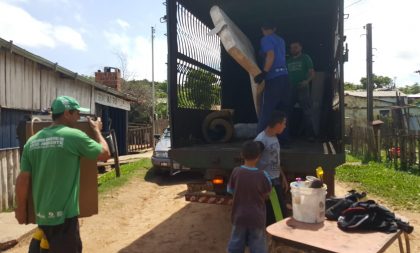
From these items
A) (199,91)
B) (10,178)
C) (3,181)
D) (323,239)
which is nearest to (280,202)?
(323,239)

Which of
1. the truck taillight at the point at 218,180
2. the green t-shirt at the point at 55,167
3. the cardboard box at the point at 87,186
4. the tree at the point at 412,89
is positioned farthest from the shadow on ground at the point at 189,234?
the tree at the point at 412,89

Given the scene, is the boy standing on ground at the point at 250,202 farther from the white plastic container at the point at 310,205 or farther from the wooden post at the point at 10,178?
the wooden post at the point at 10,178

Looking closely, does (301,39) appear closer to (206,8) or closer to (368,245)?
(206,8)

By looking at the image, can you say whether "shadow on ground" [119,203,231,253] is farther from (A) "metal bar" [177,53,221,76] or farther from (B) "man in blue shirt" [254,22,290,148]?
(A) "metal bar" [177,53,221,76]

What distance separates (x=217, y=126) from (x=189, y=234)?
5.30 ft

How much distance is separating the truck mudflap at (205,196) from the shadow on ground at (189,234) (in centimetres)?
59

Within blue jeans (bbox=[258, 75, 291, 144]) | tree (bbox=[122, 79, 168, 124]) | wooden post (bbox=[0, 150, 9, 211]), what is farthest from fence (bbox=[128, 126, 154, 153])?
blue jeans (bbox=[258, 75, 291, 144])

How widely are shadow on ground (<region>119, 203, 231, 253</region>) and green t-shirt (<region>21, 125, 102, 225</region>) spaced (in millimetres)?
2155

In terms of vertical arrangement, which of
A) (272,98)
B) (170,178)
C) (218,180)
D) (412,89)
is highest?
(412,89)

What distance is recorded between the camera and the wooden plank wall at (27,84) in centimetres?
779

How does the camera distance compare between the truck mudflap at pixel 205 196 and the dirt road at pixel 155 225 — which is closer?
the truck mudflap at pixel 205 196

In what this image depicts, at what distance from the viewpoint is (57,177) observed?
9.91ft

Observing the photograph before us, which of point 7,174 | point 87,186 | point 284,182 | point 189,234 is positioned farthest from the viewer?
point 7,174

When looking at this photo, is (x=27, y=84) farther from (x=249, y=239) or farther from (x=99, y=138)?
(x=249, y=239)
